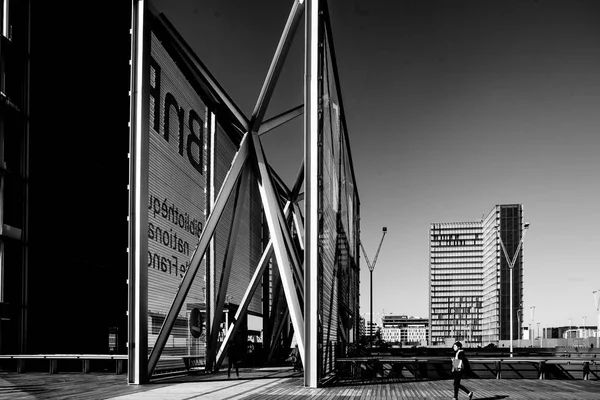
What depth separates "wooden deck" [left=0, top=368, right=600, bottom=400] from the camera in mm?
17812

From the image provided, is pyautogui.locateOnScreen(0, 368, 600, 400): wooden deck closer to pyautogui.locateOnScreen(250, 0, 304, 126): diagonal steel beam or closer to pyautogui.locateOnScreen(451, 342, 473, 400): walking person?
pyautogui.locateOnScreen(451, 342, 473, 400): walking person

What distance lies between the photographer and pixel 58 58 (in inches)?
Answer: 1464

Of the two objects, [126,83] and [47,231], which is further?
[126,83]

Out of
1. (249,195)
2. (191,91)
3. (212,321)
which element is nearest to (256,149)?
(191,91)

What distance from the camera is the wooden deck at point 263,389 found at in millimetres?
17812

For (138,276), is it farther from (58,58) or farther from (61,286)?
(58,58)

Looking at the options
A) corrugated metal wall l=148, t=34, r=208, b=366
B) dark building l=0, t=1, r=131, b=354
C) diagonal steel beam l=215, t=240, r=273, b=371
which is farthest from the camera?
dark building l=0, t=1, r=131, b=354

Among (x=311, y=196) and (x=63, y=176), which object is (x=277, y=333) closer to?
(x=63, y=176)

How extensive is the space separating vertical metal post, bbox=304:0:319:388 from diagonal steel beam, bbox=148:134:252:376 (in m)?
4.74

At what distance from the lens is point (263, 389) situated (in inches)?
793

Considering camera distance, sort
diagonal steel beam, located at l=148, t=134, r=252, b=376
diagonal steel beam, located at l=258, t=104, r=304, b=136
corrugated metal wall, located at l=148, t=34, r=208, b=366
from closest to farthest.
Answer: diagonal steel beam, located at l=148, t=134, r=252, b=376, corrugated metal wall, located at l=148, t=34, r=208, b=366, diagonal steel beam, located at l=258, t=104, r=304, b=136

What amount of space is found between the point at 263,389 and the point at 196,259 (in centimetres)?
614

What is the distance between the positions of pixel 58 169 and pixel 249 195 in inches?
420

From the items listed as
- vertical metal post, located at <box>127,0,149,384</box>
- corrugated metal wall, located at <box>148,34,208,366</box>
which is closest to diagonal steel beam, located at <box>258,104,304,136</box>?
corrugated metal wall, located at <box>148,34,208,366</box>
